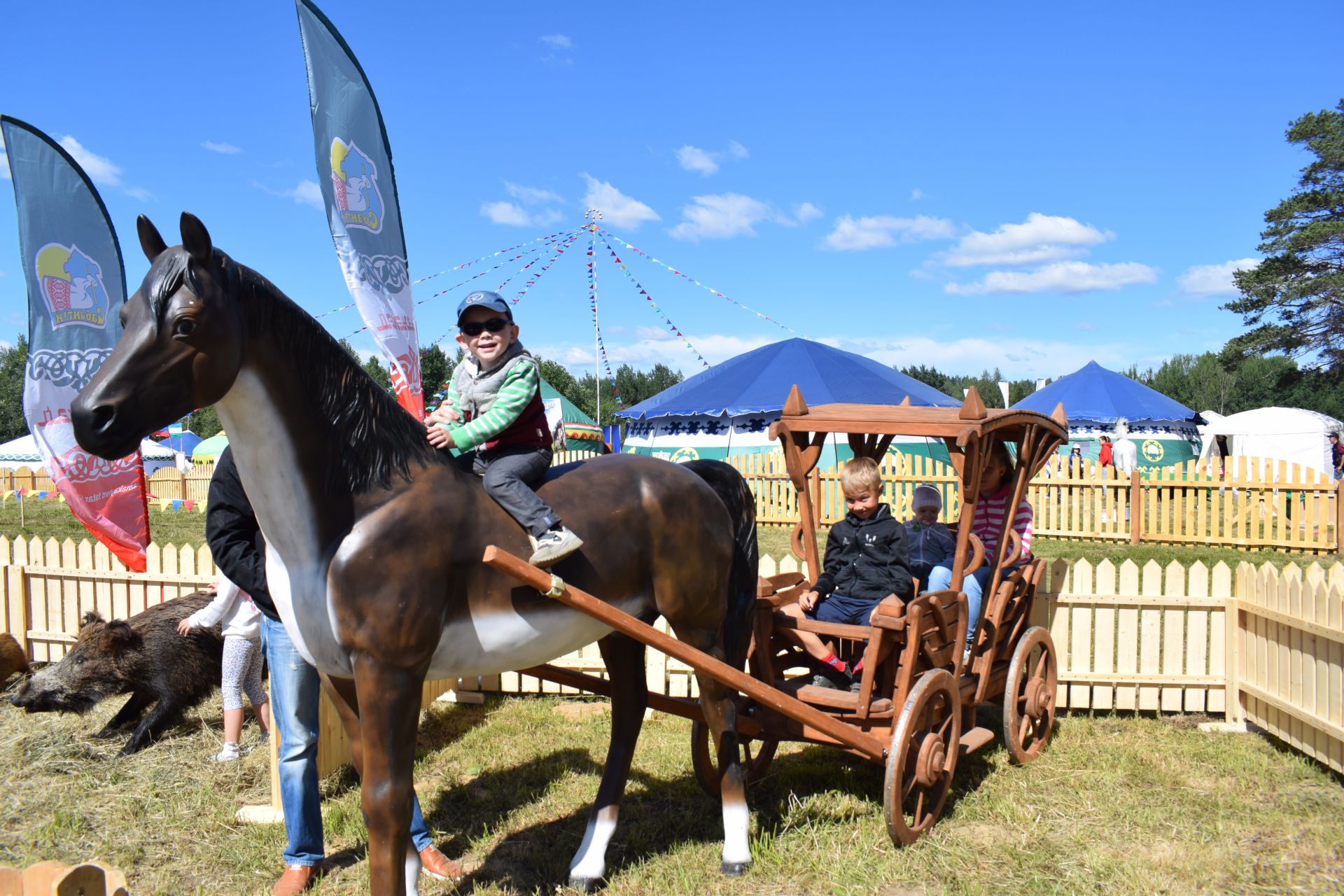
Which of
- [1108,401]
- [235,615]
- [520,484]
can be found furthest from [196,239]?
[1108,401]

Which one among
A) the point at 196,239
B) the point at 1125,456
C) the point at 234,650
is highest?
the point at 196,239

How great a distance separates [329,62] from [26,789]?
5573 mm

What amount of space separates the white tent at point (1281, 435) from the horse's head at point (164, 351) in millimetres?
33020

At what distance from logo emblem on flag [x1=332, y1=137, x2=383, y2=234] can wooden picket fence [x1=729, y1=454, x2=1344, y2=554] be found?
749cm

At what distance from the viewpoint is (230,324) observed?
2512 millimetres

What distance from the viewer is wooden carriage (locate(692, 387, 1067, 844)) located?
4.05 metres

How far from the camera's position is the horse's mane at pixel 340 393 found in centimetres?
263

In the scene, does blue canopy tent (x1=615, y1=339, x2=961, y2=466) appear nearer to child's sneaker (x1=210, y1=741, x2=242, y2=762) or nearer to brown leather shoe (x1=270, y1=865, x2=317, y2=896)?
child's sneaker (x1=210, y1=741, x2=242, y2=762)

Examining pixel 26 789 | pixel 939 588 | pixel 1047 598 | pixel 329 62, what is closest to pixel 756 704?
pixel 939 588

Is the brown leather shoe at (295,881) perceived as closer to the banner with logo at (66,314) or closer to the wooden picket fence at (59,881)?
the wooden picket fence at (59,881)

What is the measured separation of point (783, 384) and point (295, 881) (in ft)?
56.3

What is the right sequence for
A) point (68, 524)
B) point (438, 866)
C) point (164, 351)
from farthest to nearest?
point (68, 524) < point (438, 866) < point (164, 351)

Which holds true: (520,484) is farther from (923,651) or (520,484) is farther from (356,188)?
(356,188)

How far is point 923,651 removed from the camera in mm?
4211
